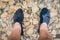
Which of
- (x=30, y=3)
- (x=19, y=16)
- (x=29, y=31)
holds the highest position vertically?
(x=30, y=3)

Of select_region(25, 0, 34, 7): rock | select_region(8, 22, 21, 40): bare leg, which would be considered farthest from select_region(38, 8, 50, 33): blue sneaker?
select_region(8, 22, 21, 40): bare leg

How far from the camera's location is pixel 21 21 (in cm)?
173

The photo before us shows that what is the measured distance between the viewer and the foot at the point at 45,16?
5.59 feet

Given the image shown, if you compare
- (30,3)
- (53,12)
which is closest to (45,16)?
(53,12)

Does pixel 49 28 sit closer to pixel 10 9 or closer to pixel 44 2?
pixel 44 2

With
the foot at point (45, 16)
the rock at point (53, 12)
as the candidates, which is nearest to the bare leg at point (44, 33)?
the foot at point (45, 16)

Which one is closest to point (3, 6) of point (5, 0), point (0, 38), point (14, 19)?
point (5, 0)

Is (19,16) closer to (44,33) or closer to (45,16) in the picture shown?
(45,16)

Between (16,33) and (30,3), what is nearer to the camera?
(16,33)

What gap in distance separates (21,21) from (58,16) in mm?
377

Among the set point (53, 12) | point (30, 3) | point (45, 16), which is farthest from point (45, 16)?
point (30, 3)

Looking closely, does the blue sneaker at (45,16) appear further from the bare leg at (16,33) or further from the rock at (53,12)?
the bare leg at (16,33)

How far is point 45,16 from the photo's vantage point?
1.73 meters

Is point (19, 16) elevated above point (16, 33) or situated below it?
above
